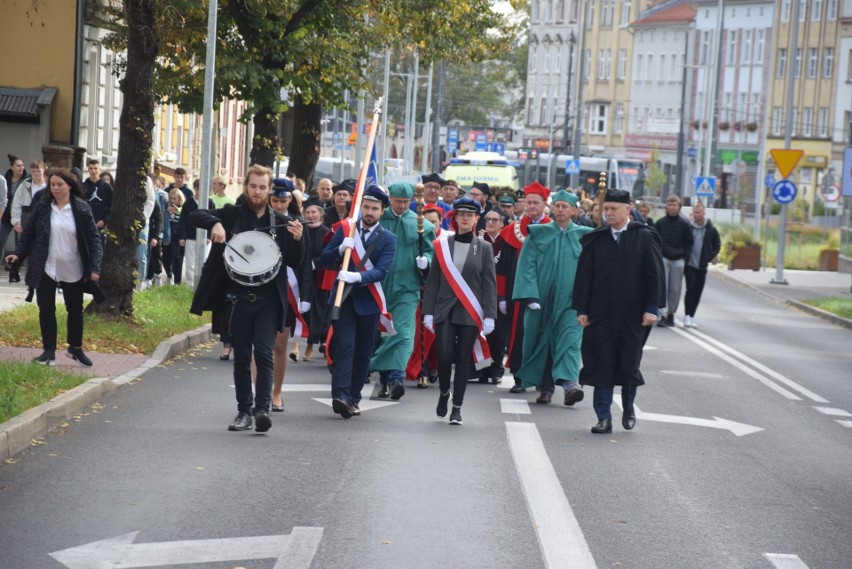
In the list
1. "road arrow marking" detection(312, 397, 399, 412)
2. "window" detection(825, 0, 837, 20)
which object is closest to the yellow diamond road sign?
"road arrow marking" detection(312, 397, 399, 412)

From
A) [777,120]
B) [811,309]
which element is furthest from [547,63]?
[811,309]

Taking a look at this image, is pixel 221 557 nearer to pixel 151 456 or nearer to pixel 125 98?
pixel 151 456

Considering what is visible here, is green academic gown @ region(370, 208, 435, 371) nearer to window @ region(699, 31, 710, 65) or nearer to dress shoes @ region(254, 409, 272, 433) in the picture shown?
dress shoes @ region(254, 409, 272, 433)

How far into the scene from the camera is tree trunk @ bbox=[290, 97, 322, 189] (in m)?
29.7

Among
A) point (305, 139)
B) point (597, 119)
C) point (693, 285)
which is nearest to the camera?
point (693, 285)

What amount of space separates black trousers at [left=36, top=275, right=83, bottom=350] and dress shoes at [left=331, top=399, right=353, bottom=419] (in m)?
3.10

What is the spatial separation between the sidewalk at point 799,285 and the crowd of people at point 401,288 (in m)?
15.2

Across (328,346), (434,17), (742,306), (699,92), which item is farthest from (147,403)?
(699,92)

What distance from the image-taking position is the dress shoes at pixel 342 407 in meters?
12.1

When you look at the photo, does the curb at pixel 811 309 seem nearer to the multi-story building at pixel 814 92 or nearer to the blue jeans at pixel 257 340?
the blue jeans at pixel 257 340

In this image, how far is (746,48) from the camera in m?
97.8

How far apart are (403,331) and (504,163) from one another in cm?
4888

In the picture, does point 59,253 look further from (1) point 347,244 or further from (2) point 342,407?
(2) point 342,407

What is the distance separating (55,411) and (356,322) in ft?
8.02
